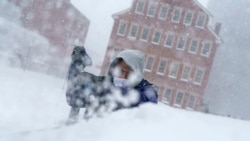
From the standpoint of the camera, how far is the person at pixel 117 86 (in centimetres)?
202

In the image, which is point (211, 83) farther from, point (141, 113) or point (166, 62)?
point (141, 113)

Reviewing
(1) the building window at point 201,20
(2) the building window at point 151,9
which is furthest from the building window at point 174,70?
(2) the building window at point 151,9

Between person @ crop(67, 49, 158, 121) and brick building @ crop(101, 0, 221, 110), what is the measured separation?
85.2 ft

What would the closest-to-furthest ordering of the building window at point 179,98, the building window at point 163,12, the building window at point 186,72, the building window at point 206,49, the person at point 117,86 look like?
the person at point 117,86 → the building window at point 206,49 → the building window at point 179,98 → the building window at point 186,72 → the building window at point 163,12

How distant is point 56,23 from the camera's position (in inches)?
1527

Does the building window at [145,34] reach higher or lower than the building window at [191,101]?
higher

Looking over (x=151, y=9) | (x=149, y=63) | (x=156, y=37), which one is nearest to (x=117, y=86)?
(x=149, y=63)

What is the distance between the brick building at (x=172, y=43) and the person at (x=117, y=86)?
25959mm

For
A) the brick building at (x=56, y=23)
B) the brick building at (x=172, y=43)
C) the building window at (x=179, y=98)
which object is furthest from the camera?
the brick building at (x=56, y=23)

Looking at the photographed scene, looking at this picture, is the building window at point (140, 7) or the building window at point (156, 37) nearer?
the building window at point (156, 37)

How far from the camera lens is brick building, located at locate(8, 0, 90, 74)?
36250mm

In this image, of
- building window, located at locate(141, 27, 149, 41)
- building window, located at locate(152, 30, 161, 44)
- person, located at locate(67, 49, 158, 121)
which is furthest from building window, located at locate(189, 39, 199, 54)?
person, located at locate(67, 49, 158, 121)

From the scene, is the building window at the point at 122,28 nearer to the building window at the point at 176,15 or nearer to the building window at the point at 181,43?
the building window at the point at 176,15

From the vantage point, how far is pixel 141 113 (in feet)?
3.99
